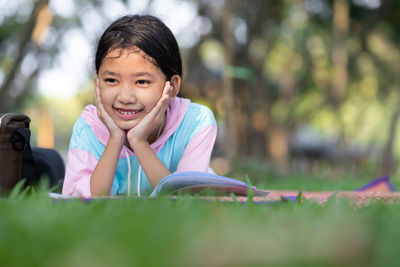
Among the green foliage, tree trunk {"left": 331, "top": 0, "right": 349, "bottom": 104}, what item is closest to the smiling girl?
the green foliage

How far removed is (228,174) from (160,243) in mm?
6664

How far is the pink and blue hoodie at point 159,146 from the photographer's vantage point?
2885 mm

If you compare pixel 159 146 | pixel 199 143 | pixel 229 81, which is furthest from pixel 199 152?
pixel 229 81

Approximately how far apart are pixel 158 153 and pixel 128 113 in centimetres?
41

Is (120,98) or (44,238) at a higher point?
(120,98)

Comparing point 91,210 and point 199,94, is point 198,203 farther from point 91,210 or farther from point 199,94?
point 199,94

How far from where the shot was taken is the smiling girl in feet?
8.86

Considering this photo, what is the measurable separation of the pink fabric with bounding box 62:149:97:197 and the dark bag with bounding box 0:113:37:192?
0.92 feet

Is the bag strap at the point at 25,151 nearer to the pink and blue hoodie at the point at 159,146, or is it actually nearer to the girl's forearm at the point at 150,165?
the pink and blue hoodie at the point at 159,146

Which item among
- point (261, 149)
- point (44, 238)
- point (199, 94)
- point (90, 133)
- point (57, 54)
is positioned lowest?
point (44, 238)

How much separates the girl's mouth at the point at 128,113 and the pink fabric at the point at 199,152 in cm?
39

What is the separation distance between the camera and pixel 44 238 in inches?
42.6

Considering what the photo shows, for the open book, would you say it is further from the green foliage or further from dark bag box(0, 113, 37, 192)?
dark bag box(0, 113, 37, 192)

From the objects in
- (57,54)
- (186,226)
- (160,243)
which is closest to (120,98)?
(186,226)
